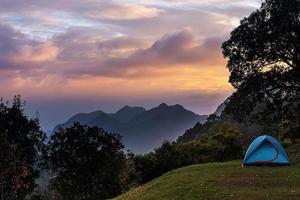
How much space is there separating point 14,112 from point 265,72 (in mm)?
23222

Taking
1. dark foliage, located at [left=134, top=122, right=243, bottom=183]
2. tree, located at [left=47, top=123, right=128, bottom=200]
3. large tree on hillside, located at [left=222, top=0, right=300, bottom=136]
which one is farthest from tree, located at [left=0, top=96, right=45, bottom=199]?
large tree on hillside, located at [left=222, top=0, right=300, bottom=136]

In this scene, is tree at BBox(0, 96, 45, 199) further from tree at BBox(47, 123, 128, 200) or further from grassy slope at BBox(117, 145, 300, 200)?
grassy slope at BBox(117, 145, 300, 200)

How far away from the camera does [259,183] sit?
25.2m

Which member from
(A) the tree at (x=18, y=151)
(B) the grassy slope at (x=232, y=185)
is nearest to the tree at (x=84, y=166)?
(A) the tree at (x=18, y=151)

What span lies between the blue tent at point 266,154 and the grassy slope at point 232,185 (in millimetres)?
1110

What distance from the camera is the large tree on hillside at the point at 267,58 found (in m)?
40.3

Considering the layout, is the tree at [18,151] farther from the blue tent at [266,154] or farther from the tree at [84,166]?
the blue tent at [266,154]

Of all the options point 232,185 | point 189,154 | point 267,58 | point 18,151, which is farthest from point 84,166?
point 232,185

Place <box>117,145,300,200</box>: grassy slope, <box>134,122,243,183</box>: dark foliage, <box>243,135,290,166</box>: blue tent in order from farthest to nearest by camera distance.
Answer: <box>134,122,243,183</box>: dark foliage, <box>243,135,290,166</box>: blue tent, <box>117,145,300,200</box>: grassy slope

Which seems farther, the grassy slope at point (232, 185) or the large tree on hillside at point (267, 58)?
the large tree on hillside at point (267, 58)

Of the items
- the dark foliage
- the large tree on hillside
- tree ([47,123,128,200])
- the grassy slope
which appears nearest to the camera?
the grassy slope

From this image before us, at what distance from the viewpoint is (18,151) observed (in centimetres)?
4334

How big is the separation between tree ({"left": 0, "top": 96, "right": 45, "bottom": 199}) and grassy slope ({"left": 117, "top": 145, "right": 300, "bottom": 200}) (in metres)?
16.2

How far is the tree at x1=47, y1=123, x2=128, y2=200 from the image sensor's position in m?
49.2
